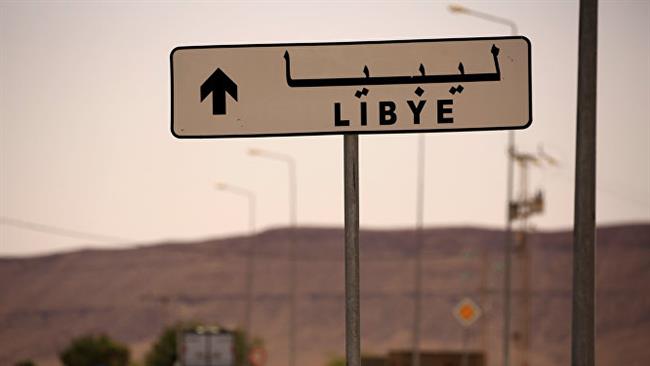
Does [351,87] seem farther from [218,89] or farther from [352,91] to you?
[218,89]

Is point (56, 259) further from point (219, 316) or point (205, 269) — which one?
point (219, 316)

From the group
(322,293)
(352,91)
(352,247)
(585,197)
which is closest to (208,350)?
(585,197)

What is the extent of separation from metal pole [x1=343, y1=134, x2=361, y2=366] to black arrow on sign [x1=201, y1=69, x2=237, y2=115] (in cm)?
60

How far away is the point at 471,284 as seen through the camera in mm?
166875

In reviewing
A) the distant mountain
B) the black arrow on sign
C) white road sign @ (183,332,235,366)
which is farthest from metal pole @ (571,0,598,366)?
the distant mountain

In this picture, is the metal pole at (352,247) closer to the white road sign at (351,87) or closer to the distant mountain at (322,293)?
the white road sign at (351,87)

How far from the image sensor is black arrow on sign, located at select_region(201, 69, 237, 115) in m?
7.38

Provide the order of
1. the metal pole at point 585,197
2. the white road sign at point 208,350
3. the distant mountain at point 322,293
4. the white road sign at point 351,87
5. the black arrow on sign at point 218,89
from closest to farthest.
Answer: the white road sign at point 351,87 < the black arrow on sign at point 218,89 < the metal pole at point 585,197 < the white road sign at point 208,350 < the distant mountain at point 322,293

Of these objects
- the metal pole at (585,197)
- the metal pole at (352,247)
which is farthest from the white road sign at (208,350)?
the metal pole at (352,247)

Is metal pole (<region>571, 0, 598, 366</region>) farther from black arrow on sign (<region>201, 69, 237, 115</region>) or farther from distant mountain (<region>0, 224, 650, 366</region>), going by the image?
distant mountain (<region>0, 224, 650, 366</region>)

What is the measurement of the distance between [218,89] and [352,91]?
2.13 ft

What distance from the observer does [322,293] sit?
174 metres

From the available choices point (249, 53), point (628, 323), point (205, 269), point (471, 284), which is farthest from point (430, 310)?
point (249, 53)

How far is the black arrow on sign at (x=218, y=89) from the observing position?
7.38 meters
